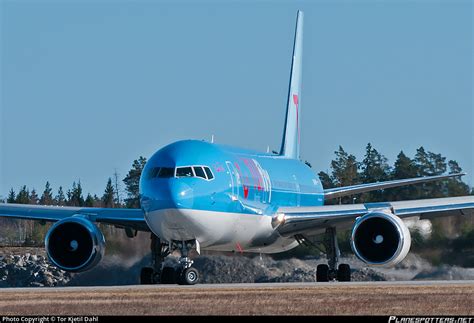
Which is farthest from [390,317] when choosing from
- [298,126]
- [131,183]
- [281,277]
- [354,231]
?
[131,183]

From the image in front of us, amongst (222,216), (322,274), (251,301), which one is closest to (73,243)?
(222,216)

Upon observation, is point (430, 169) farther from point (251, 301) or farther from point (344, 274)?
point (251, 301)

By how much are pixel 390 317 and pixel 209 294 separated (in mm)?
7423

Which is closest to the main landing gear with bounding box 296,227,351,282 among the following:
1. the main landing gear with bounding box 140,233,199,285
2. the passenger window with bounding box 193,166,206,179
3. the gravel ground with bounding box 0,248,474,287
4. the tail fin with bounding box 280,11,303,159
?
the gravel ground with bounding box 0,248,474,287

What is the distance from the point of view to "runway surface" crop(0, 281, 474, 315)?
19766 millimetres

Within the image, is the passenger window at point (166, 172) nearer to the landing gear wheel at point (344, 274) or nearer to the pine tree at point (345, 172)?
the landing gear wheel at point (344, 274)

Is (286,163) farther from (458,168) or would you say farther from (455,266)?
(458,168)

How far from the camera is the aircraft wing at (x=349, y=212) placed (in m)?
33.8

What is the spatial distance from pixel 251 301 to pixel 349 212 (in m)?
12.7

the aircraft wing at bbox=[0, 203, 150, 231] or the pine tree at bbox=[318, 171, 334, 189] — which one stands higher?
the pine tree at bbox=[318, 171, 334, 189]

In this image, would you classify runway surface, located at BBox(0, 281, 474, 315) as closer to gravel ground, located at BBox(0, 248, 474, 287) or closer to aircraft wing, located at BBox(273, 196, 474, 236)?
aircraft wing, located at BBox(273, 196, 474, 236)

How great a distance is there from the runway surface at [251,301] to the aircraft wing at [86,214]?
6.94m

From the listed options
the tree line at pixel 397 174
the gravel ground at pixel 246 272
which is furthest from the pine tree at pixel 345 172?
the gravel ground at pixel 246 272

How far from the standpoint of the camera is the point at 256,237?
114 ft
